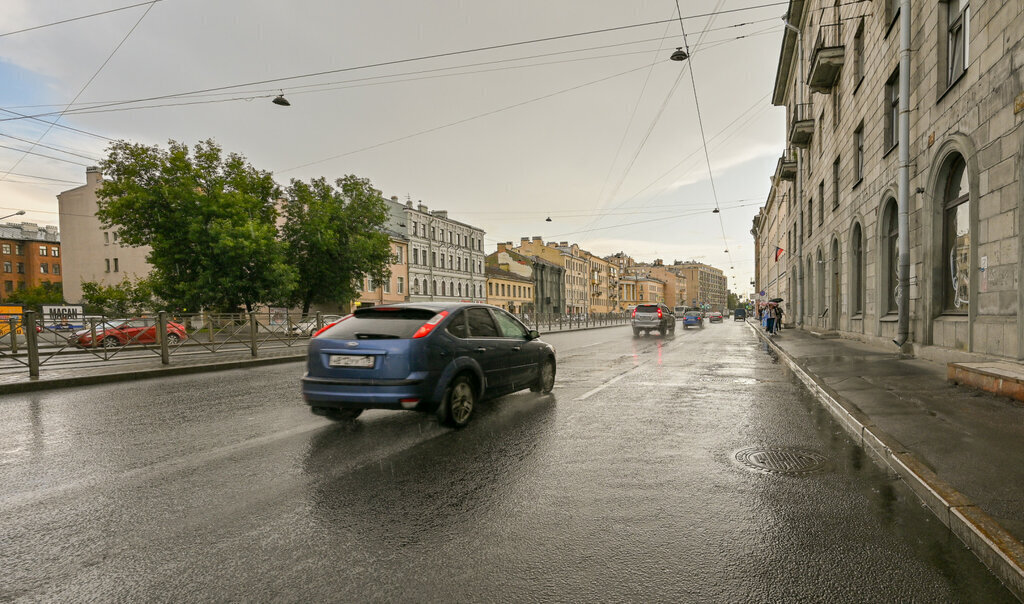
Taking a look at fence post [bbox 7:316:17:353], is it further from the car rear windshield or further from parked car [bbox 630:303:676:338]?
parked car [bbox 630:303:676:338]

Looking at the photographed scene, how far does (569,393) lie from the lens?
28.7 ft

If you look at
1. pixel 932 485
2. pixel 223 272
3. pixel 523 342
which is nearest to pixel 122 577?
pixel 932 485

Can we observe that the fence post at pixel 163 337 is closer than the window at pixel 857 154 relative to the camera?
Yes

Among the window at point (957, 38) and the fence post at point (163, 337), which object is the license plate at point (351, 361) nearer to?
the fence post at point (163, 337)

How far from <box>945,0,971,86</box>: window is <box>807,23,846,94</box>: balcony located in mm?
9653

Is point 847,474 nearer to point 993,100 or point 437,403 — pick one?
point 437,403

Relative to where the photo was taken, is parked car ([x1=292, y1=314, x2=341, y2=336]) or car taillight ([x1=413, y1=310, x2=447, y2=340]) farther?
parked car ([x1=292, y1=314, x2=341, y2=336])

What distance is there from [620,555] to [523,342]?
16.2 ft

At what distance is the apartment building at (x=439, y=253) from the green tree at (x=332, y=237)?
44.7 feet

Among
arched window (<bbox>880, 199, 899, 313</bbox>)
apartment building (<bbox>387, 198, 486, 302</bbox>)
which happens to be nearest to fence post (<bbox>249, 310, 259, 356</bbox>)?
arched window (<bbox>880, 199, 899, 313</bbox>)

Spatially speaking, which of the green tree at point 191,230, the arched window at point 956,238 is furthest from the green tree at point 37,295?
the arched window at point 956,238

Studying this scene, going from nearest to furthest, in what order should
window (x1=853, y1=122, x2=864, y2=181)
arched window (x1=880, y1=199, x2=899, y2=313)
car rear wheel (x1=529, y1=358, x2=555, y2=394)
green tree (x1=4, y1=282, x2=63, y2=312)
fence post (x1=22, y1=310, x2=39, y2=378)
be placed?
A: car rear wheel (x1=529, y1=358, x2=555, y2=394) → fence post (x1=22, y1=310, x2=39, y2=378) → arched window (x1=880, y1=199, x2=899, y2=313) → window (x1=853, y1=122, x2=864, y2=181) → green tree (x1=4, y1=282, x2=63, y2=312)

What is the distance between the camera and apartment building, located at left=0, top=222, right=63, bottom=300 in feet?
280

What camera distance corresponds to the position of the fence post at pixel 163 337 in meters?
13.8
